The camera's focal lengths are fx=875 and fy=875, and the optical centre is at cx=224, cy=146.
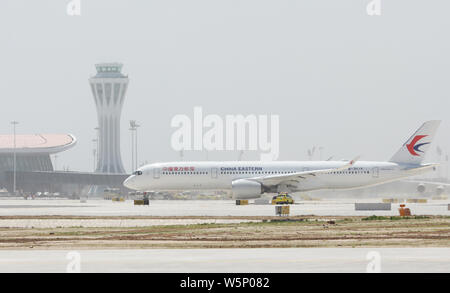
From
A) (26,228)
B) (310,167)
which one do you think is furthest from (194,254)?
(310,167)

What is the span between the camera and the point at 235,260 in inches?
1015

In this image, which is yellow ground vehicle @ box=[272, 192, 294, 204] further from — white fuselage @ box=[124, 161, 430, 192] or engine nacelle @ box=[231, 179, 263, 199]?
white fuselage @ box=[124, 161, 430, 192]

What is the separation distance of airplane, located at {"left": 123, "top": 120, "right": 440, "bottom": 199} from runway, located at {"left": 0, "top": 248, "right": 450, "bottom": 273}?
56442 mm

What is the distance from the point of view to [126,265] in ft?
80.7

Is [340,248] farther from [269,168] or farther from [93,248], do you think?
[269,168]

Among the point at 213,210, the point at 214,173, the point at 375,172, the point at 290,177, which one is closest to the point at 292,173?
the point at 290,177

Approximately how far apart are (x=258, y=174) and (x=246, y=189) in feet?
11.9

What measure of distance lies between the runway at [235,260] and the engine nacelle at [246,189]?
178ft

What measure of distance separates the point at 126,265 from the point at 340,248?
8.60 m

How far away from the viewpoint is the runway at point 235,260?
23250 millimetres

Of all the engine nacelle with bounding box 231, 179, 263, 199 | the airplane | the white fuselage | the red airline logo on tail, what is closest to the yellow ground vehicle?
the engine nacelle with bounding box 231, 179, 263, 199

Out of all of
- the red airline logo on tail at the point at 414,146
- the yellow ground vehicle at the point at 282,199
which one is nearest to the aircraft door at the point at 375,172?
the red airline logo on tail at the point at 414,146
